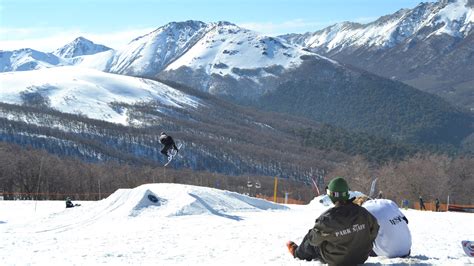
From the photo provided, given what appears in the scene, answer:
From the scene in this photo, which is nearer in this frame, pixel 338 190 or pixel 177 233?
pixel 338 190

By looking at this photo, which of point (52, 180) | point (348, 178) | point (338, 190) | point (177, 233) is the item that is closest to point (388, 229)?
point (338, 190)

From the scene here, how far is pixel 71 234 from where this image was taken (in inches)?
798

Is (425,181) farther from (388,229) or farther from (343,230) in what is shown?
(343,230)

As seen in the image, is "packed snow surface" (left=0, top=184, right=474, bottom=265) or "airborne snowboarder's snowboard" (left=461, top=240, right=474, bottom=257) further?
"packed snow surface" (left=0, top=184, right=474, bottom=265)

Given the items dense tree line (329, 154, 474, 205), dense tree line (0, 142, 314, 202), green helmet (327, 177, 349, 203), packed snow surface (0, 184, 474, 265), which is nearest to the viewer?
green helmet (327, 177, 349, 203)

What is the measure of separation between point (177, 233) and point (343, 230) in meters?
10.4

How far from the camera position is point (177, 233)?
64.1 ft

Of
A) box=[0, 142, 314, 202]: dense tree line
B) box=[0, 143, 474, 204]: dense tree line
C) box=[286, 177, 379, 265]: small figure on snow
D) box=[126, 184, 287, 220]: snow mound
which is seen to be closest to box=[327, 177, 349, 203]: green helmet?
box=[286, 177, 379, 265]: small figure on snow

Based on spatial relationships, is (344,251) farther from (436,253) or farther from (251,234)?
(251,234)

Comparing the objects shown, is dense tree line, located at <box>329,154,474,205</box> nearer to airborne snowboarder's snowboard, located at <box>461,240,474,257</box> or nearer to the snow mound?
the snow mound

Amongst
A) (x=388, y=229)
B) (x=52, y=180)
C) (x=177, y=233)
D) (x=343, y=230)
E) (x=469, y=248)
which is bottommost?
(x=52, y=180)

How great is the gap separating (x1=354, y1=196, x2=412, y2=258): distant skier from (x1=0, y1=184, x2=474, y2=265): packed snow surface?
0.25 meters

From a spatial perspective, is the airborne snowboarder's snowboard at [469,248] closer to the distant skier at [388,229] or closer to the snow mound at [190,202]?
the distant skier at [388,229]

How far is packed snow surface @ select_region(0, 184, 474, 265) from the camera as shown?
1342cm
